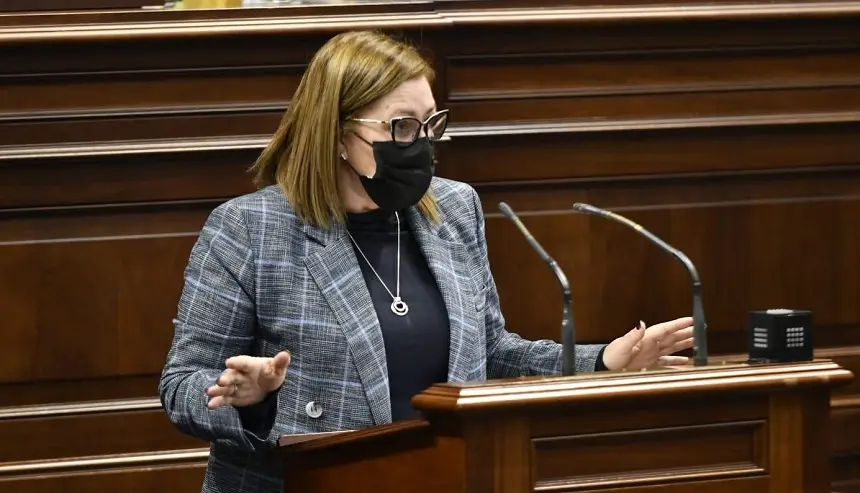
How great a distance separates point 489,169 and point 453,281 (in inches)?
39.8

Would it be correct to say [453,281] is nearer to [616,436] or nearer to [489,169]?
[616,436]

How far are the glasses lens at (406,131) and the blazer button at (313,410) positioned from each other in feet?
1.50

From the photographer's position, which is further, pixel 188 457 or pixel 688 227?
pixel 688 227

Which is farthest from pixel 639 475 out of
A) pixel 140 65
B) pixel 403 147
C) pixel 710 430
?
pixel 140 65

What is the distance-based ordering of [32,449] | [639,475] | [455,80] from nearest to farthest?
→ 1. [639,475]
2. [32,449]
3. [455,80]

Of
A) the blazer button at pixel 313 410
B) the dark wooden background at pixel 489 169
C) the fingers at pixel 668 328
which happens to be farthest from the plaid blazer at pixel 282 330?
the dark wooden background at pixel 489 169

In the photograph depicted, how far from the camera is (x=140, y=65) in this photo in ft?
10.2

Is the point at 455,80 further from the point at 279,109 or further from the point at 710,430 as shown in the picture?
the point at 710,430

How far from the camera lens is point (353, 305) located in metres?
2.19

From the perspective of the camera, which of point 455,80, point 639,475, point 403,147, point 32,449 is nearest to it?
point 639,475

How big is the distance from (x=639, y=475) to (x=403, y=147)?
0.75 meters

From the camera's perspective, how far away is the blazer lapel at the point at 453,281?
7.27ft

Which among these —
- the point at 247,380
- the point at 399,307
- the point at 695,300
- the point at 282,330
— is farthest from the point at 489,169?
the point at 247,380

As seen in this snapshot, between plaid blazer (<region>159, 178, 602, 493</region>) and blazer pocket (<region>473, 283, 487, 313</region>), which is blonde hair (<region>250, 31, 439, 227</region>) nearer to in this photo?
plaid blazer (<region>159, 178, 602, 493</region>)
